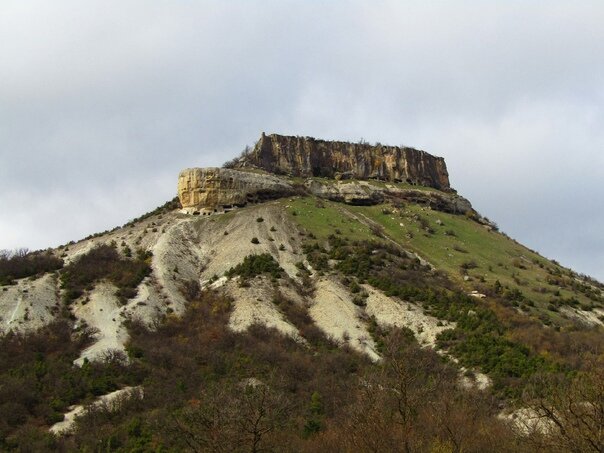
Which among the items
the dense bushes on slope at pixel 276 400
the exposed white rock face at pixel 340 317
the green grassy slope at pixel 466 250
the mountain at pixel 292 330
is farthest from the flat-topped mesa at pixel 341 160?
the dense bushes on slope at pixel 276 400

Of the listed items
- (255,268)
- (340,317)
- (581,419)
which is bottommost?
(581,419)

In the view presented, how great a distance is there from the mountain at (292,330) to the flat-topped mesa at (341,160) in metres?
4.70

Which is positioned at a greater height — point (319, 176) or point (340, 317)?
point (319, 176)

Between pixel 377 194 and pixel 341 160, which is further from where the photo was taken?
pixel 341 160

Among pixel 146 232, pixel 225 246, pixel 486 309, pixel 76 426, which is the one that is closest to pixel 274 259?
pixel 225 246

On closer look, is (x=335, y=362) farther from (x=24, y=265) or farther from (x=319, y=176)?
(x=319, y=176)

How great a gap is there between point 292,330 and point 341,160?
44.3m

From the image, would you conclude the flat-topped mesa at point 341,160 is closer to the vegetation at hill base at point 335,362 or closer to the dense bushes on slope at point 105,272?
the vegetation at hill base at point 335,362

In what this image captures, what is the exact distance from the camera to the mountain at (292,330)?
83.3 feet

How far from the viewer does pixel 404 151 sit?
89.9 m

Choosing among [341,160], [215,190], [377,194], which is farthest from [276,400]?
[341,160]

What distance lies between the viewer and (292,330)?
45469 mm

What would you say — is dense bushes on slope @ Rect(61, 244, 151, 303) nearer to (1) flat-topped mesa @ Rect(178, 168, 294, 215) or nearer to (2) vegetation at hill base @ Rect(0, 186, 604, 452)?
(2) vegetation at hill base @ Rect(0, 186, 604, 452)

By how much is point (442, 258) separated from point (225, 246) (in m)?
20.5
